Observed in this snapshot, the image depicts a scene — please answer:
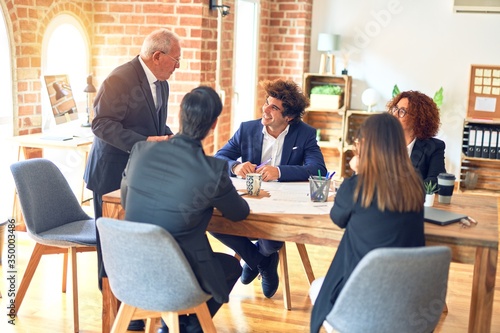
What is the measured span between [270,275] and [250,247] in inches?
10.3

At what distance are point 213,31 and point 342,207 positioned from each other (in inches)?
124

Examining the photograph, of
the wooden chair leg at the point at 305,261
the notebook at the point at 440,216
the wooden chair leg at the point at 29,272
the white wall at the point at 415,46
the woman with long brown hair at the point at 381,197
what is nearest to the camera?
the woman with long brown hair at the point at 381,197

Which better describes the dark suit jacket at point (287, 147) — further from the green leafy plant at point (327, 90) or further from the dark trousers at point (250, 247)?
the green leafy plant at point (327, 90)

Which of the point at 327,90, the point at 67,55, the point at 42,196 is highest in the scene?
the point at 67,55

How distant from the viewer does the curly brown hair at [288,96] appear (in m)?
3.55

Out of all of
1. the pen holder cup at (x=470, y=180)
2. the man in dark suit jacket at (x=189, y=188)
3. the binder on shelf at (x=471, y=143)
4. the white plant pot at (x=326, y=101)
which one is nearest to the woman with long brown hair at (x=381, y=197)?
the man in dark suit jacket at (x=189, y=188)

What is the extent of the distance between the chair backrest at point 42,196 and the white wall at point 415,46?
4.22 metres

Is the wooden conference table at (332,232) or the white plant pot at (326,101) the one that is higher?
the white plant pot at (326,101)

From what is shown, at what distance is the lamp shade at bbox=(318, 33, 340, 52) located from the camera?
22.0 ft

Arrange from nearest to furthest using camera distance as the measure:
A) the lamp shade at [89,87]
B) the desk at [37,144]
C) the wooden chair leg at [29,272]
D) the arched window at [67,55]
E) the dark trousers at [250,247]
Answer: the wooden chair leg at [29,272] → the dark trousers at [250,247] → the desk at [37,144] → the arched window at [67,55] → the lamp shade at [89,87]

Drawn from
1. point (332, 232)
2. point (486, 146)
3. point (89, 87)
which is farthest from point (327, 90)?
point (332, 232)

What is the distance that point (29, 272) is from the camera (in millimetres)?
3342

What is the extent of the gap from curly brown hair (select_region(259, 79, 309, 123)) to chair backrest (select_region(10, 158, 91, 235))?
3.92ft

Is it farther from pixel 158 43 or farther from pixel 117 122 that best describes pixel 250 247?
pixel 158 43
